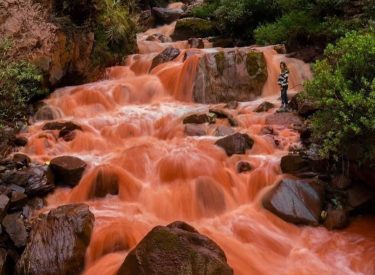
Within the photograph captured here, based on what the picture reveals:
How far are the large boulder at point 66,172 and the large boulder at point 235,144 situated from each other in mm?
2833

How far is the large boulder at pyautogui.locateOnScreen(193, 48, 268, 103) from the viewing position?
13.0m

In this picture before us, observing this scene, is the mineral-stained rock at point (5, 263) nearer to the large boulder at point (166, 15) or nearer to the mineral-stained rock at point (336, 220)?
the mineral-stained rock at point (336, 220)

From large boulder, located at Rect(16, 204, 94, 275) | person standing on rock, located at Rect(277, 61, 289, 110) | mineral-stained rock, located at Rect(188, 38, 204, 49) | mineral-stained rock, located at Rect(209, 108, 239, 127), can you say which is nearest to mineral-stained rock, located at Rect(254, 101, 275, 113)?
person standing on rock, located at Rect(277, 61, 289, 110)

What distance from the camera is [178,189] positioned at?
26.2ft

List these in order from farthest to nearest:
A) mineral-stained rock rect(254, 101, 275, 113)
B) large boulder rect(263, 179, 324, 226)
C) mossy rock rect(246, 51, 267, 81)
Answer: mossy rock rect(246, 51, 267, 81) → mineral-stained rock rect(254, 101, 275, 113) → large boulder rect(263, 179, 324, 226)

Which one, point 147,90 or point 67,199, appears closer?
point 67,199

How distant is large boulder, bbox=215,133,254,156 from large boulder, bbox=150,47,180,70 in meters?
6.44

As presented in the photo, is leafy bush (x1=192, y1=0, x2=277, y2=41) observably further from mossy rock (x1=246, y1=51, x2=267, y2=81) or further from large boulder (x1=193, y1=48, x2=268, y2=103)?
large boulder (x1=193, y1=48, x2=268, y2=103)

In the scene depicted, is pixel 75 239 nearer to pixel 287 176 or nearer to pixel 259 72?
pixel 287 176

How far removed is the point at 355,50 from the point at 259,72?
5.87m

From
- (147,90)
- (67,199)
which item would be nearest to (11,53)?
(147,90)

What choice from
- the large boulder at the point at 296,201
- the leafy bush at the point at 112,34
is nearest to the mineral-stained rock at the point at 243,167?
the large boulder at the point at 296,201

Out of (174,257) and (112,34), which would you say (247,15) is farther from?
(174,257)

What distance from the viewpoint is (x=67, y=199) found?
7.95 m
